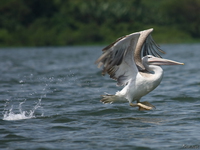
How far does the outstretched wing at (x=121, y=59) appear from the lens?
7.14 metres

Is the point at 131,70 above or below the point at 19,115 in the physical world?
above

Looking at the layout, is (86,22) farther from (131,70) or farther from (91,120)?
(91,120)

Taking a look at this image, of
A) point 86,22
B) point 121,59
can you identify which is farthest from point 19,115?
point 86,22

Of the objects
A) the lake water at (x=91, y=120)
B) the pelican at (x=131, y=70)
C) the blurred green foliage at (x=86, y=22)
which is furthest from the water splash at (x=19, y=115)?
the blurred green foliage at (x=86, y=22)

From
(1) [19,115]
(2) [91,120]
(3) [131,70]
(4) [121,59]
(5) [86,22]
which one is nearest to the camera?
(4) [121,59]

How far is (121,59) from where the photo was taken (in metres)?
7.50

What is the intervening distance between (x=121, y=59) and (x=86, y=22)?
131 feet

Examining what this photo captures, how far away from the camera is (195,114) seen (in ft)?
25.4

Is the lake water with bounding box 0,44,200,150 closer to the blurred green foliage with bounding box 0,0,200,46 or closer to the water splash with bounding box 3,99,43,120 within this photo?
the water splash with bounding box 3,99,43,120

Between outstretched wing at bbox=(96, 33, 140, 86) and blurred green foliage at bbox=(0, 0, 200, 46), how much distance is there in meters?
34.4

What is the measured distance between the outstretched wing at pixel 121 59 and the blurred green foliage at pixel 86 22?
3436 centimetres

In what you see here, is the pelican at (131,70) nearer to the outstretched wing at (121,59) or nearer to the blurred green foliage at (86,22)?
the outstretched wing at (121,59)

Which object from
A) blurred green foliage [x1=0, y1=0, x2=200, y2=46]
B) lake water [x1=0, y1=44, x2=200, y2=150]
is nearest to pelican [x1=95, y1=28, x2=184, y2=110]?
lake water [x1=0, y1=44, x2=200, y2=150]

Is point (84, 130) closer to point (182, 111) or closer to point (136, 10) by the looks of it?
point (182, 111)
